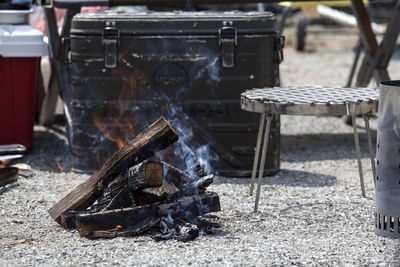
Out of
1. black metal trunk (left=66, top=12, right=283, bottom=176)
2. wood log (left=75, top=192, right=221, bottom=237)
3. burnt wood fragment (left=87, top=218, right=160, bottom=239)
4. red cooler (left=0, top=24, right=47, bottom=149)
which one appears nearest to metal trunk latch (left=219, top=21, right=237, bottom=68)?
black metal trunk (left=66, top=12, right=283, bottom=176)

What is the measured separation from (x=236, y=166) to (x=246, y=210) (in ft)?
3.07

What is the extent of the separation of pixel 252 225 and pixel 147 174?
65 centimetres

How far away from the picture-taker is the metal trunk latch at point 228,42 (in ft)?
16.7

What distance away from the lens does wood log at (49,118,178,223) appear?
3988mm

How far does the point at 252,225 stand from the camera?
403 centimetres

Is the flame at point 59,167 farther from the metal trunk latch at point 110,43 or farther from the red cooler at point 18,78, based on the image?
the metal trunk latch at point 110,43

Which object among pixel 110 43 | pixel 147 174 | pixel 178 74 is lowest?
pixel 147 174

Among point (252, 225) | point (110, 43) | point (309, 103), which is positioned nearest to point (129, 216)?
point (252, 225)

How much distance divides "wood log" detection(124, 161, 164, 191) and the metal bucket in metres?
1.11

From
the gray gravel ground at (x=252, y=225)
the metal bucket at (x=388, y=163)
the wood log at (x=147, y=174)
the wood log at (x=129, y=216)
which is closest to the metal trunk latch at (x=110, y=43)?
the gray gravel ground at (x=252, y=225)

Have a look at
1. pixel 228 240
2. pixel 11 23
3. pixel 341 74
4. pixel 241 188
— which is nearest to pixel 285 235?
pixel 228 240

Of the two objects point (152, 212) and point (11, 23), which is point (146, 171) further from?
point (11, 23)

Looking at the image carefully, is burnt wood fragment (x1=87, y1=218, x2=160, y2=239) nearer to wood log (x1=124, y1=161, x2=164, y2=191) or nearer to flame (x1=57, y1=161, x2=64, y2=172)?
wood log (x1=124, y1=161, x2=164, y2=191)

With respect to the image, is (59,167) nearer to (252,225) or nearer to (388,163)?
(252,225)
